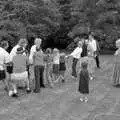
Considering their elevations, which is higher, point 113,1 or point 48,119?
point 113,1

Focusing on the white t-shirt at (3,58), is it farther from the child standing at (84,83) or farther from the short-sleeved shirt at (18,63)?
the child standing at (84,83)

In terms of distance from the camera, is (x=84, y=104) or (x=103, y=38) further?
(x=103, y=38)

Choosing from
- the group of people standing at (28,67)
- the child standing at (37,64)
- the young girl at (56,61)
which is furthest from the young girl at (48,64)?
the child standing at (37,64)

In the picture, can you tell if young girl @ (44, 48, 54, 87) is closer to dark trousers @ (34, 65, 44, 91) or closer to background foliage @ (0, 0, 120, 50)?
dark trousers @ (34, 65, 44, 91)

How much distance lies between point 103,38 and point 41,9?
5362 millimetres

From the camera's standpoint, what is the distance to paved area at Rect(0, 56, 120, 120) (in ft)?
19.3

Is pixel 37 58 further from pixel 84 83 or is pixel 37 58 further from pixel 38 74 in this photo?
pixel 84 83

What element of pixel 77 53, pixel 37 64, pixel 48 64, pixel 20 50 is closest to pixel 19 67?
pixel 20 50

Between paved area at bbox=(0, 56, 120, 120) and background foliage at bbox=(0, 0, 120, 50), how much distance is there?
11504 mm

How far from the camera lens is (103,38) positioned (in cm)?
2066

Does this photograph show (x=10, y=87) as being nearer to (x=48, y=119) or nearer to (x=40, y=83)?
(x=40, y=83)

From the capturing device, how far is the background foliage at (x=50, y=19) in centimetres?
1945

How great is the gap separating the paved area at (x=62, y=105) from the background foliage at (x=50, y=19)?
11.5 meters

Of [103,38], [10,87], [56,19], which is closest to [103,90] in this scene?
[10,87]
